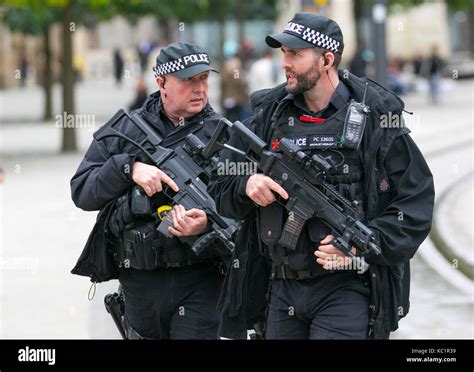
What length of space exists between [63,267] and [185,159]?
5.86m

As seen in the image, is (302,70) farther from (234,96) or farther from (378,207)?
(234,96)

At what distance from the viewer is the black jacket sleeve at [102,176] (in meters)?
5.67

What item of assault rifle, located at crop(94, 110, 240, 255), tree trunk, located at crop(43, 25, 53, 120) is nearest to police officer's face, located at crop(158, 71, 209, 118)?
assault rifle, located at crop(94, 110, 240, 255)

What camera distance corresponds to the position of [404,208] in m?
4.86

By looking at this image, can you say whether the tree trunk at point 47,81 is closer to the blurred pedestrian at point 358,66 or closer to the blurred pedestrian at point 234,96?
the blurred pedestrian at point 358,66

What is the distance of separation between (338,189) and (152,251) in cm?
109

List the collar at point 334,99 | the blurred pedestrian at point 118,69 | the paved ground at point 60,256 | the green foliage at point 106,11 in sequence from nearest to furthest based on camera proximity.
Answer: the collar at point 334,99, the paved ground at point 60,256, the green foliage at point 106,11, the blurred pedestrian at point 118,69

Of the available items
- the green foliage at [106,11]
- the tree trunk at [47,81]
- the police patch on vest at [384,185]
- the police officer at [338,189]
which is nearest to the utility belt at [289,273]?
the police officer at [338,189]

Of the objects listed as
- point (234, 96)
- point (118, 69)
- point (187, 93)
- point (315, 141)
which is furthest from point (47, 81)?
point (315, 141)

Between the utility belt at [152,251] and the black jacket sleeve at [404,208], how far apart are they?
1.10m

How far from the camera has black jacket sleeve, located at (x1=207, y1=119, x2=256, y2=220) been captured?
5.03m

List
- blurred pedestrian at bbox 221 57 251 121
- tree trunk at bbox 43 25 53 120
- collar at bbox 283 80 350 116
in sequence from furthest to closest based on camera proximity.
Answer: tree trunk at bbox 43 25 53 120 < blurred pedestrian at bbox 221 57 251 121 < collar at bbox 283 80 350 116

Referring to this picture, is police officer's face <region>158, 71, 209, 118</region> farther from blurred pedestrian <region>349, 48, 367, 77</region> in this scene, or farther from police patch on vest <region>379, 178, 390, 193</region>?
blurred pedestrian <region>349, 48, 367, 77</region>

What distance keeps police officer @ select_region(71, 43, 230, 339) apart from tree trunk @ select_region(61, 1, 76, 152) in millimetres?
16505
